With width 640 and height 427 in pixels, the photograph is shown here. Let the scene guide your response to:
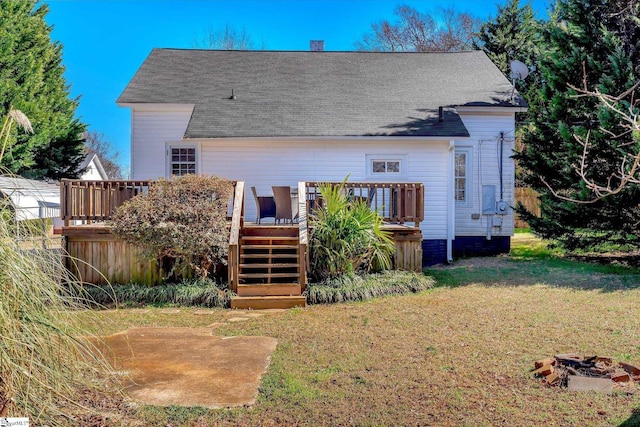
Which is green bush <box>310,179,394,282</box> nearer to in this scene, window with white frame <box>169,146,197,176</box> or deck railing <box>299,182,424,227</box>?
deck railing <box>299,182,424,227</box>

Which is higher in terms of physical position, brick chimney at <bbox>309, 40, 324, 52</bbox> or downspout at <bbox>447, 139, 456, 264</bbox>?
brick chimney at <bbox>309, 40, 324, 52</bbox>

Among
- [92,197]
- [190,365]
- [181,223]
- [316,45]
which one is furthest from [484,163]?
[190,365]

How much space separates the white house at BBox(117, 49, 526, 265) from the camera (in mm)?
11359

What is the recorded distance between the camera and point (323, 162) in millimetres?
11445

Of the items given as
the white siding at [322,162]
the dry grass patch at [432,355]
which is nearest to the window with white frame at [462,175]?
the white siding at [322,162]

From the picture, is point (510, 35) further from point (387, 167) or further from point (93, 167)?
point (93, 167)

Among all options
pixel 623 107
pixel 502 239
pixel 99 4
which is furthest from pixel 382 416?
pixel 99 4

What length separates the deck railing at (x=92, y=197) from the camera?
28.3 feet

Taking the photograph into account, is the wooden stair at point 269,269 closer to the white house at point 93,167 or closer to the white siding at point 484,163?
the white siding at point 484,163

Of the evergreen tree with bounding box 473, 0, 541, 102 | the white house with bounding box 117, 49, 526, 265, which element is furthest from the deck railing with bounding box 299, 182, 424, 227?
the evergreen tree with bounding box 473, 0, 541, 102

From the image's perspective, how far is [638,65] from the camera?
10.4 metres

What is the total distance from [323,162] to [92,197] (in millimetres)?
5067

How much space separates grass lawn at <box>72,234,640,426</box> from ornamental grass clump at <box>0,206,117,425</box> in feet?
1.79

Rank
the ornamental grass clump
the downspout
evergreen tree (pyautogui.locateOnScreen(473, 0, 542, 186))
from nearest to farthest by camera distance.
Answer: the ornamental grass clump
the downspout
evergreen tree (pyautogui.locateOnScreen(473, 0, 542, 186))
